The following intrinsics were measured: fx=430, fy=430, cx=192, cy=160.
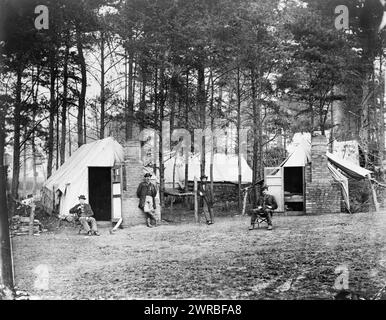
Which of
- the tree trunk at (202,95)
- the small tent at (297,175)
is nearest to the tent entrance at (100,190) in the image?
the tree trunk at (202,95)

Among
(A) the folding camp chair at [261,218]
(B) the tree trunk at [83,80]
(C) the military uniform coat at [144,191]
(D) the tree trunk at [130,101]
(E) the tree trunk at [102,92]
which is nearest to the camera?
(B) the tree trunk at [83,80]

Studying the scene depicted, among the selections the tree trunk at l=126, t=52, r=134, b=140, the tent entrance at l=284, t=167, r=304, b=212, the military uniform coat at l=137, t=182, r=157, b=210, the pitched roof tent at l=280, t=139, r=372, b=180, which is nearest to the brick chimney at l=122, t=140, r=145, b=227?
the military uniform coat at l=137, t=182, r=157, b=210

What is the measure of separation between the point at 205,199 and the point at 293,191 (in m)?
1.82

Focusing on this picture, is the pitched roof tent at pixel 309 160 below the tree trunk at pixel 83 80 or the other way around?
below

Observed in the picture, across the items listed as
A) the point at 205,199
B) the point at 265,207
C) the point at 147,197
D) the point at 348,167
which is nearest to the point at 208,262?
the point at 265,207

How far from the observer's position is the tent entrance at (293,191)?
28.8ft

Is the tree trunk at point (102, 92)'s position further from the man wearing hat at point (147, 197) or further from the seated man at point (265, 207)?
the seated man at point (265, 207)

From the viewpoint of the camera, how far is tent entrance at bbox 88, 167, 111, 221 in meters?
8.56

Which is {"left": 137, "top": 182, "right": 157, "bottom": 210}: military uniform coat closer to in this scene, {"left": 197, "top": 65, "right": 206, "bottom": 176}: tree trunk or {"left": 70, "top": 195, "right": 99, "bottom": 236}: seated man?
{"left": 70, "top": 195, "right": 99, "bottom": 236}: seated man

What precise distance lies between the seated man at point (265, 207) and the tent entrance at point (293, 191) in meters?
0.66

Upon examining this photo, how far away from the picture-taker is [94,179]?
30.8ft

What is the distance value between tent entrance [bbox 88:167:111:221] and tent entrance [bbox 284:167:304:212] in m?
3.67

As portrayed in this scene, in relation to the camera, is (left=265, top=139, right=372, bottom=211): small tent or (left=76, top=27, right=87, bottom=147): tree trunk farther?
(left=265, top=139, right=372, bottom=211): small tent

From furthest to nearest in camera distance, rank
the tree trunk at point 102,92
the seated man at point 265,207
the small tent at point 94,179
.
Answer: the small tent at point 94,179
the seated man at point 265,207
the tree trunk at point 102,92
